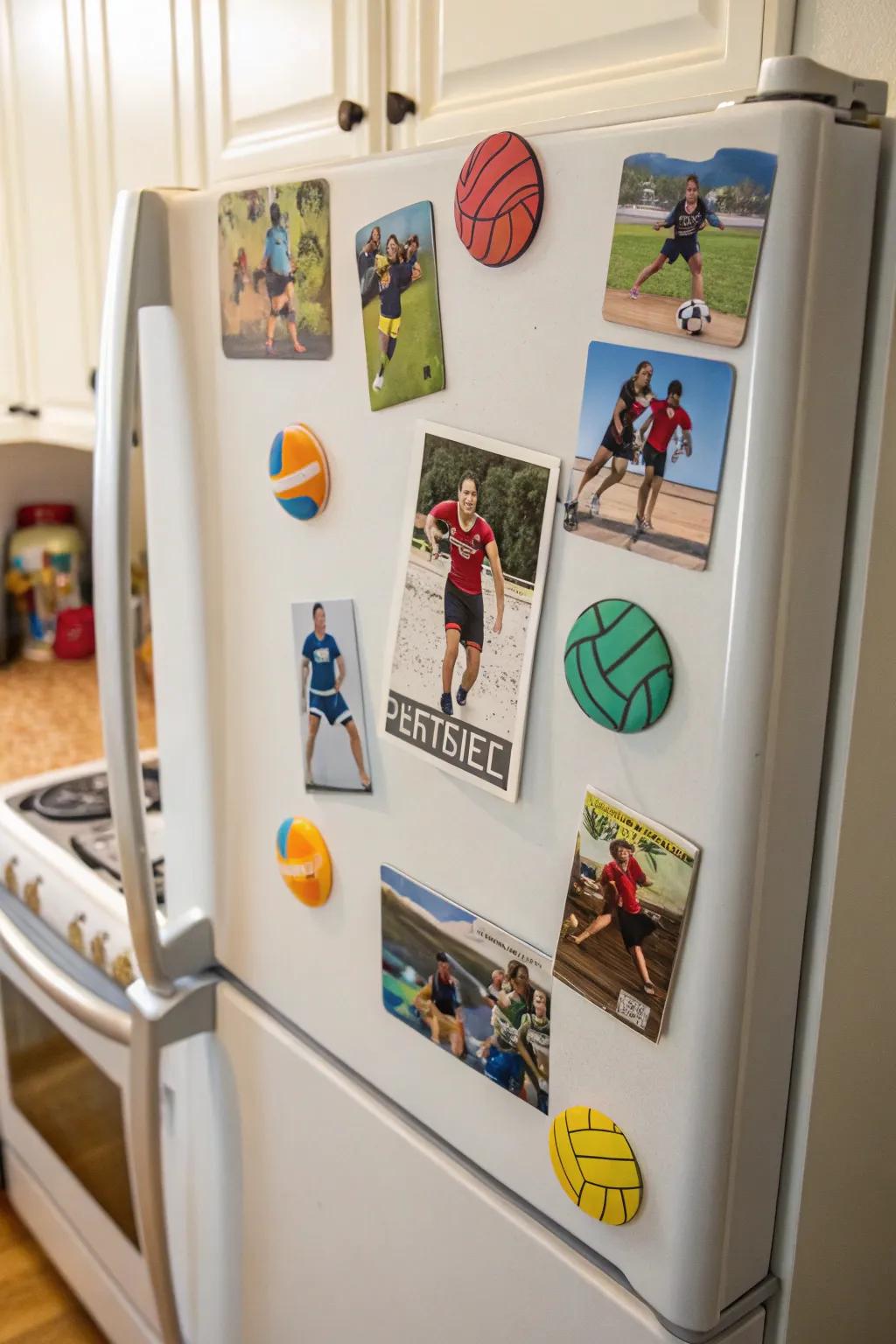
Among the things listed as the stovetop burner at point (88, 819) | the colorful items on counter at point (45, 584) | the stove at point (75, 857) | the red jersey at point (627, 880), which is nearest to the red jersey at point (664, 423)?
the red jersey at point (627, 880)

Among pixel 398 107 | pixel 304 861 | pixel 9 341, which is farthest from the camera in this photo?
pixel 9 341

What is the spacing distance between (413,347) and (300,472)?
0.14 meters

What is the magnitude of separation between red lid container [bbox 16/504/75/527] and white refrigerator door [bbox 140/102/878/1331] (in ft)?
5.22

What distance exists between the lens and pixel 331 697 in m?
0.79

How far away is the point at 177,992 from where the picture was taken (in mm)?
990

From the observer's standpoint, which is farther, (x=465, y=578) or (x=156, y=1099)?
(x=156, y=1099)

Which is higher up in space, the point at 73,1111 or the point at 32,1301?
the point at 73,1111

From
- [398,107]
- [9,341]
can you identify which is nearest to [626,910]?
[398,107]

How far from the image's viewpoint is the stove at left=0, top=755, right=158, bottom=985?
1260 mm

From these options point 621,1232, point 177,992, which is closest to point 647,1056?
point 621,1232

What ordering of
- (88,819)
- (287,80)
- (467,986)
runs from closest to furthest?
(467,986) < (287,80) < (88,819)

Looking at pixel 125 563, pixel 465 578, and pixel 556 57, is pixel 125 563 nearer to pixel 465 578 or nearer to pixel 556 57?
pixel 465 578

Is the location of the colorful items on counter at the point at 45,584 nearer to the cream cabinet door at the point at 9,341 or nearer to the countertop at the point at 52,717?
the countertop at the point at 52,717

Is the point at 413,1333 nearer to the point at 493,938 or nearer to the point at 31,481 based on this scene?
the point at 493,938
